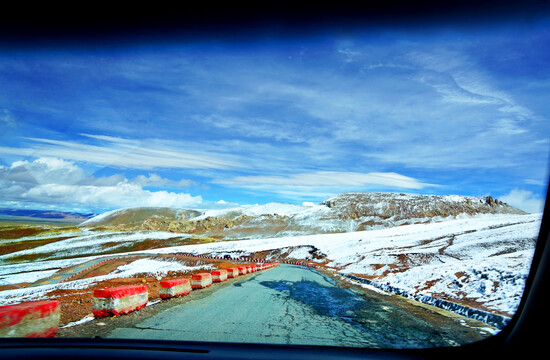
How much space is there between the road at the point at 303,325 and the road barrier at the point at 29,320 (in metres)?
1.06

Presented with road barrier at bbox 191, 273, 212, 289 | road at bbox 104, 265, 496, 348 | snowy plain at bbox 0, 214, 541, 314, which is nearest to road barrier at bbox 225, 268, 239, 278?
road barrier at bbox 191, 273, 212, 289

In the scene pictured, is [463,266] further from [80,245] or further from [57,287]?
[80,245]

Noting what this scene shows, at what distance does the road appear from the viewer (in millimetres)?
6434

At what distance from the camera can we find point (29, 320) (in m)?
5.45

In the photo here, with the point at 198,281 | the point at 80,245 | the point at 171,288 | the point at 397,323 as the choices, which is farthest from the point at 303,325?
the point at 80,245

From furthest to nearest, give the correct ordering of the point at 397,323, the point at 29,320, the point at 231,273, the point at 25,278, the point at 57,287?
1. the point at 25,278
2. the point at 57,287
3. the point at 231,273
4. the point at 397,323
5. the point at 29,320

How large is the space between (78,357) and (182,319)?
190 inches

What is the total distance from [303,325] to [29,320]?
5.54m

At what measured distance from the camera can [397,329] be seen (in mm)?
7840

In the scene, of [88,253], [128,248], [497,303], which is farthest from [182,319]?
[128,248]

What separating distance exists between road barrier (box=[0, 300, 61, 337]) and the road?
1058mm

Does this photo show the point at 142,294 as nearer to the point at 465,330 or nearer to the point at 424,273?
the point at 465,330

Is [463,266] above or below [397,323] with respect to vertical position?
above

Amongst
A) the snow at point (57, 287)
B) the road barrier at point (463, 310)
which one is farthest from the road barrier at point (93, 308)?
the snow at point (57, 287)
